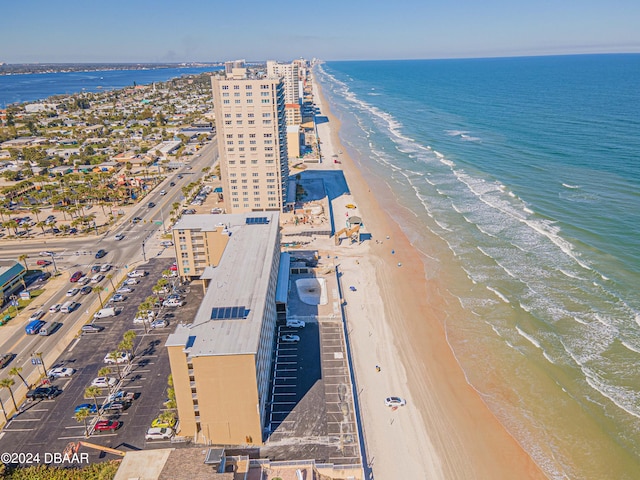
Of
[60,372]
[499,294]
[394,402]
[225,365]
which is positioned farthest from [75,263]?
[499,294]

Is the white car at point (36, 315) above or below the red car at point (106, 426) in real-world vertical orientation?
below

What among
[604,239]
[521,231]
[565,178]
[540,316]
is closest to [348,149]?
[565,178]

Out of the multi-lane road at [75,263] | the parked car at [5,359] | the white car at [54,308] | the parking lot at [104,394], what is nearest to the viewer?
the parking lot at [104,394]

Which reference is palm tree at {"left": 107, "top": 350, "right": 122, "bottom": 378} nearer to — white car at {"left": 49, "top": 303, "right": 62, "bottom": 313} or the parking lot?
the parking lot

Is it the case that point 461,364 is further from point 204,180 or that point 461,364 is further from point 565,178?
point 204,180

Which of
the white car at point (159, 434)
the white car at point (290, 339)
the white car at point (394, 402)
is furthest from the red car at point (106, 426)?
the white car at point (394, 402)

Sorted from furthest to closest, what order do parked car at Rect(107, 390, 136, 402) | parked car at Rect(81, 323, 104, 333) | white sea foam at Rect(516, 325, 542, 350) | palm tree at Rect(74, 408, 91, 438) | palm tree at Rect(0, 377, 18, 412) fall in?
parked car at Rect(81, 323, 104, 333)
white sea foam at Rect(516, 325, 542, 350)
parked car at Rect(107, 390, 136, 402)
palm tree at Rect(0, 377, 18, 412)
palm tree at Rect(74, 408, 91, 438)

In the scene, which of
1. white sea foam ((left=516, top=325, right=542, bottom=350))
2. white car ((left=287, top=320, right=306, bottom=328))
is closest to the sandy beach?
white car ((left=287, top=320, right=306, bottom=328))

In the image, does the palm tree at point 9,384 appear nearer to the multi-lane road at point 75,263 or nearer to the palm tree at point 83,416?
the multi-lane road at point 75,263
